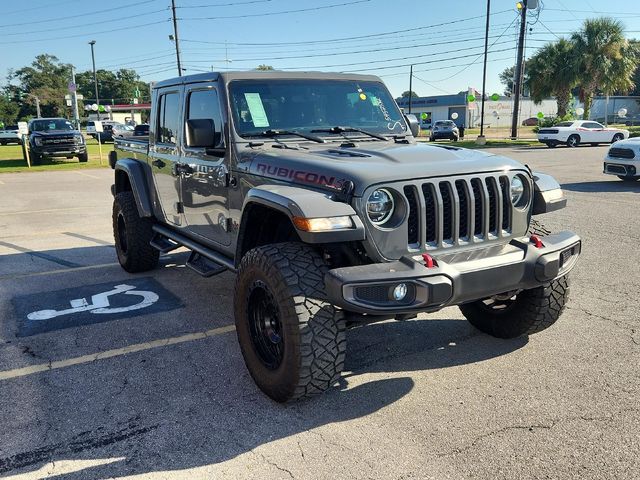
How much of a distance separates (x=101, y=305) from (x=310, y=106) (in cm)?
274

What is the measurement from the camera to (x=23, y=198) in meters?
12.8

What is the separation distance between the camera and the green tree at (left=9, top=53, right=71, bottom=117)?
90.4m

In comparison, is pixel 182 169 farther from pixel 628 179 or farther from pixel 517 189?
pixel 628 179

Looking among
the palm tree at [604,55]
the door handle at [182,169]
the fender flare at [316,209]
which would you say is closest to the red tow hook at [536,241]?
the fender flare at [316,209]

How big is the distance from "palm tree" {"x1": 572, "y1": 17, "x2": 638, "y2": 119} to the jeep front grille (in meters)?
37.6

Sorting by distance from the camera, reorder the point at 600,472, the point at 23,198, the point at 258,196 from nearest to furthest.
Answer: the point at 600,472 < the point at 258,196 < the point at 23,198

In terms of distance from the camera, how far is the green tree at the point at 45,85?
9038 centimetres

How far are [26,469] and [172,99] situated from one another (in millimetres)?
3447

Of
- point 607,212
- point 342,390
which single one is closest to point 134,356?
point 342,390

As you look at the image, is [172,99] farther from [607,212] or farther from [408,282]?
[607,212]

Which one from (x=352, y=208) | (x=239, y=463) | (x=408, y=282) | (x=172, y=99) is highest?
(x=172, y=99)

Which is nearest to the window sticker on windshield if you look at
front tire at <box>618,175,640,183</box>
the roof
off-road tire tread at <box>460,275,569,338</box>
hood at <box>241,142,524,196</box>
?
the roof

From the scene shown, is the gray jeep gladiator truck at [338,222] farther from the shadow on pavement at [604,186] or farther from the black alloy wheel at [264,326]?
the shadow on pavement at [604,186]

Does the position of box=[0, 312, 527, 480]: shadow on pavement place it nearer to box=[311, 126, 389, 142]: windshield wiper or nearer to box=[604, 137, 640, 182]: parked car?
box=[311, 126, 389, 142]: windshield wiper
